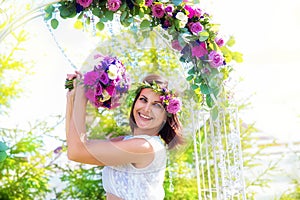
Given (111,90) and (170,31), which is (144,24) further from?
(111,90)

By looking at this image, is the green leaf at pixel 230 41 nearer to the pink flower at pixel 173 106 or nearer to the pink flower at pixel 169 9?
the pink flower at pixel 169 9

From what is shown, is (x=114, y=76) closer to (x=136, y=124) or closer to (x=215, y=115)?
(x=136, y=124)

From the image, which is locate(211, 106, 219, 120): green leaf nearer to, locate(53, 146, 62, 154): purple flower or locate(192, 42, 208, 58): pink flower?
locate(192, 42, 208, 58): pink flower

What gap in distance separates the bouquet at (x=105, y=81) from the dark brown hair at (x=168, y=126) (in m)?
0.10

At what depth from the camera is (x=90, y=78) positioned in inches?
75.7

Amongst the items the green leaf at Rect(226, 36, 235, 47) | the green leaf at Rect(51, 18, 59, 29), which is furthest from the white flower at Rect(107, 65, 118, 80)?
the green leaf at Rect(226, 36, 235, 47)

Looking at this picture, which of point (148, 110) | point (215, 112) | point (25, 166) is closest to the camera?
point (148, 110)

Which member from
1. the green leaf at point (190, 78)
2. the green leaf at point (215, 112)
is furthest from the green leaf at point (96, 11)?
the green leaf at point (215, 112)

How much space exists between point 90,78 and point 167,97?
35 cm

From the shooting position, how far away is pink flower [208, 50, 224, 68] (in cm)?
224

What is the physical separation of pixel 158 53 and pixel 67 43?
48 cm

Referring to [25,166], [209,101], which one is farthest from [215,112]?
[25,166]

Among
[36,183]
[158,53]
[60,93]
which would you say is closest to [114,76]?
[60,93]

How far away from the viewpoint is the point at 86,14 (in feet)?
7.38
